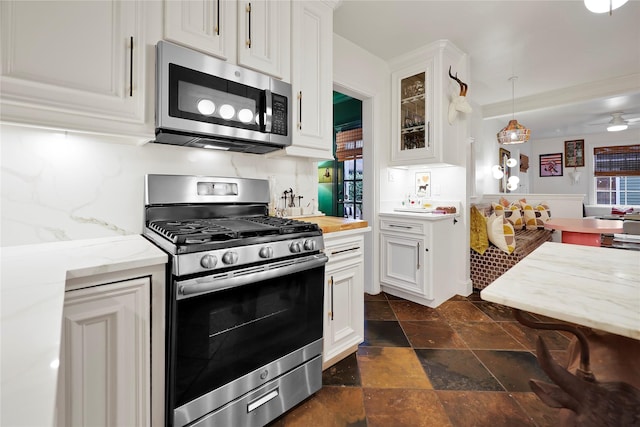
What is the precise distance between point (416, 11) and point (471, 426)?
2833mm

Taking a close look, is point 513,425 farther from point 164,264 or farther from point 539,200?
point 539,200

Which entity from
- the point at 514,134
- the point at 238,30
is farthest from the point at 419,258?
the point at 514,134

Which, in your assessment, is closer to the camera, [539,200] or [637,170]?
[539,200]

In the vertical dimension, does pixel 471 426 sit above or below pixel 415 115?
below

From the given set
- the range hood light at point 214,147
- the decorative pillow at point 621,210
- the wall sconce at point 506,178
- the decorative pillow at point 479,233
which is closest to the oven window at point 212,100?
the range hood light at point 214,147

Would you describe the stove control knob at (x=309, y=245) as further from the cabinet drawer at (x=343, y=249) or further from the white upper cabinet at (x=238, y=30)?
the white upper cabinet at (x=238, y=30)

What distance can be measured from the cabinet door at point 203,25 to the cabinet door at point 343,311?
136 cm

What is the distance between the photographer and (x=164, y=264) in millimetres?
1115

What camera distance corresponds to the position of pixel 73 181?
1.37 m

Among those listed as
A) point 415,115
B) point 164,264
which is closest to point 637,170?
point 415,115

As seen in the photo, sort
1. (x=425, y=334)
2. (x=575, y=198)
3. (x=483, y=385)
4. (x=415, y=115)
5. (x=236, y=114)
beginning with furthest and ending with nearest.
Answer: (x=575, y=198) → (x=415, y=115) → (x=425, y=334) → (x=483, y=385) → (x=236, y=114)

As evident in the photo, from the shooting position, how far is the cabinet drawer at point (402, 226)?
9.21ft

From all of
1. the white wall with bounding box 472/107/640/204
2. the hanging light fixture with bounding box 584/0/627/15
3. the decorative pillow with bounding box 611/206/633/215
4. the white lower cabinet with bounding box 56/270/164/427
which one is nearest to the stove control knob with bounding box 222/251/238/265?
the white lower cabinet with bounding box 56/270/164/427

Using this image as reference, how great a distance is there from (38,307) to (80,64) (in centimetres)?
105
